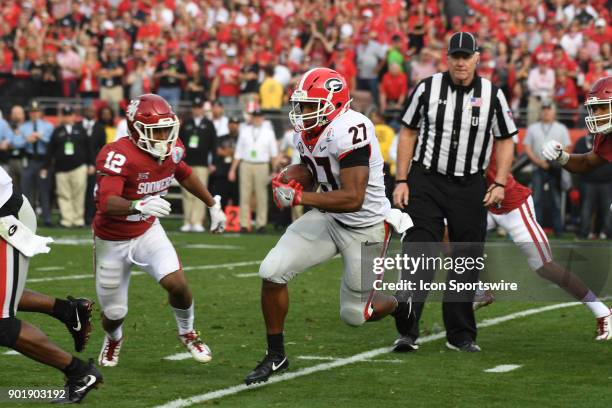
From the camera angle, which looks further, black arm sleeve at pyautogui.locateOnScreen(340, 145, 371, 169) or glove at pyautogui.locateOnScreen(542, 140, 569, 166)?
glove at pyautogui.locateOnScreen(542, 140, 569, 166)

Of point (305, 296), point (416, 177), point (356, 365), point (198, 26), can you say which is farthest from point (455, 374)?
point (198, 26)

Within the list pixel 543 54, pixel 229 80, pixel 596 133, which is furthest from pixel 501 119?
pixel 229 80

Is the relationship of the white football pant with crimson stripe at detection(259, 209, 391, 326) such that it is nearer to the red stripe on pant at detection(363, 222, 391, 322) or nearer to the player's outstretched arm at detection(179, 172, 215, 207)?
the red stripe on pant at detection(363, 222, 391, 322)

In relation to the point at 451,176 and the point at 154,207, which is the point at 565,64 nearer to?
the point at 451,176

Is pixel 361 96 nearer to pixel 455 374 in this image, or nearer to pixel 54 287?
pixel 54 287

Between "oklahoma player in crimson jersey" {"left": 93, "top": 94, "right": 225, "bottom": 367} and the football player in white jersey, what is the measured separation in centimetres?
57

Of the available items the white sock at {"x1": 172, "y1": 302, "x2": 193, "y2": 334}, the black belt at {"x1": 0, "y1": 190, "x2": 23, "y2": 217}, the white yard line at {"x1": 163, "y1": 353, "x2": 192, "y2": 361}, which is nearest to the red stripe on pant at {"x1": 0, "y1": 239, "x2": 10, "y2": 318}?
the black belt at {"x1": 0, "y1": 190, "x2": 23, "y2": 217}

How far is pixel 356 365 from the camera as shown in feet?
21.4

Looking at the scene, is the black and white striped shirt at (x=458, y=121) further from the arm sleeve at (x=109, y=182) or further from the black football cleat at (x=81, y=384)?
the black football cleat at (x=81, y=384)

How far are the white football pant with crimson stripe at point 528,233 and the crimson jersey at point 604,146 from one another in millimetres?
1071

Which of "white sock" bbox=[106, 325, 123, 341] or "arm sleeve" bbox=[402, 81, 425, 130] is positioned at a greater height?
"arm sleeve" bbox=[402, 81, 425, 130]

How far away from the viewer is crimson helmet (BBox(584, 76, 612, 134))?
6.52 m

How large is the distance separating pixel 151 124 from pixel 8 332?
1.49 meters

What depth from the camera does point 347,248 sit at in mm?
6250
